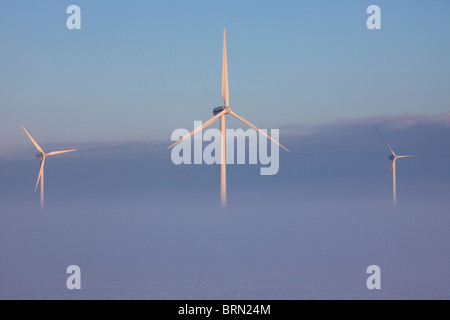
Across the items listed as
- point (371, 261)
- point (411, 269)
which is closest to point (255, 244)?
point (371, 261)

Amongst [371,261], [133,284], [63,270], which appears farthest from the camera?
[371,261]

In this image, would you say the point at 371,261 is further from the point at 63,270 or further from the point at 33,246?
the point at 33,246

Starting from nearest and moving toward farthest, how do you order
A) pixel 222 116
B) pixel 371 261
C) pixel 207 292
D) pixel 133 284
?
1. pixel 207 292
2. pixel 133 284
3. pixel 371 261
4. pixel 222 116

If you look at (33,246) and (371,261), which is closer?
(371,261)

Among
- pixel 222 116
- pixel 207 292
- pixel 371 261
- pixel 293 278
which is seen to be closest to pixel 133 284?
pixel 207 292

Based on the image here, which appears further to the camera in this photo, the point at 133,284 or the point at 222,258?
the point at 222,258

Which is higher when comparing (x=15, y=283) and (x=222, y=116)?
(x=222, y=116)

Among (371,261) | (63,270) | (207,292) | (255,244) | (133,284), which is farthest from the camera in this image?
(255,244)

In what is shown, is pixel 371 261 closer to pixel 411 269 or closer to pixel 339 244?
pixel 411 269

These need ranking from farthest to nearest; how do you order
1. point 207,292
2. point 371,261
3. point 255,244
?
point 255,244 < point 371,261 < point 207,292
